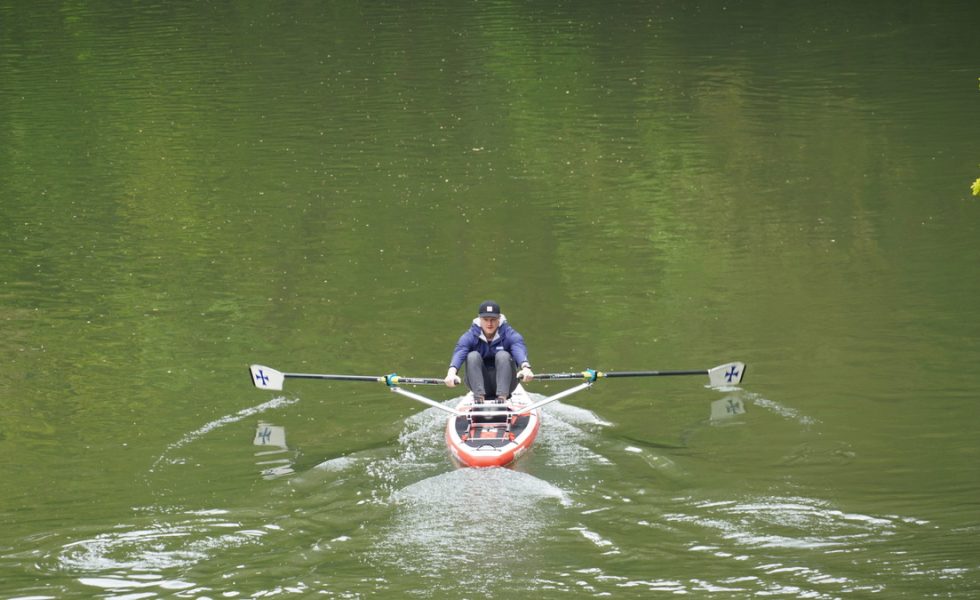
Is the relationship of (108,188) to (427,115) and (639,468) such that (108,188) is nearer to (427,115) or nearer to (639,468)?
(427,115)

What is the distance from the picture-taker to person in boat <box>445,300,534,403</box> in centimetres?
1587

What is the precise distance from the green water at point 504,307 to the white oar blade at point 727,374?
0.89ft

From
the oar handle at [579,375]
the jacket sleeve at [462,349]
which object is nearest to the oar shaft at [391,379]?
the jacket sleeve at [462,349]

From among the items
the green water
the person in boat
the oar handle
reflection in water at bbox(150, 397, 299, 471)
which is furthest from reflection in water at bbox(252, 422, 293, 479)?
the oar handle

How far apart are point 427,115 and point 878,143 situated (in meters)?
11.0

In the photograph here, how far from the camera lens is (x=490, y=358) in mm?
16375

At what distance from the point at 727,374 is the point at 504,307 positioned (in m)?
4.96

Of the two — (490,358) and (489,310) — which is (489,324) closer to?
(489,310)

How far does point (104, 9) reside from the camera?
53406mm

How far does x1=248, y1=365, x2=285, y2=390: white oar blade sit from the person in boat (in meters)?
2.33

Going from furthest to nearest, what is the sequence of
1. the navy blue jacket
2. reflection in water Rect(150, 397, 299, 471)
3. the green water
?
1. the navy blue jacket
2. reflection in water Rect(150, 397, 299, 471)
3. the green water

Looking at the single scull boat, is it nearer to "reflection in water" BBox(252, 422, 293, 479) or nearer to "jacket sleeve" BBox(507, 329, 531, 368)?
"jacket sleeve" BBox(507, 329, 531, 368)

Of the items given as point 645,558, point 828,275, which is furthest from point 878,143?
point 645,558

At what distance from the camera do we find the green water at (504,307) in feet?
42.1
